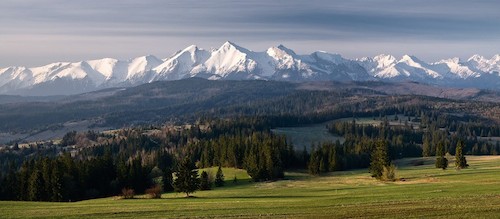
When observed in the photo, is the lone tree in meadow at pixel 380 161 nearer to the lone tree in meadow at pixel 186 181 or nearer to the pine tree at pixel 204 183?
the pine tree at pixel 204 183

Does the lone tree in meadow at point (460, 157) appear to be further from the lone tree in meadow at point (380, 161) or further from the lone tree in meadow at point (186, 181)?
the lone tree in meadow at point (186, 181)

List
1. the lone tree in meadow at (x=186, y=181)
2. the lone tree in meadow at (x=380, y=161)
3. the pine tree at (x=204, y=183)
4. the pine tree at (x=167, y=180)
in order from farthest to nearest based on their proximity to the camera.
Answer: the pine tree at (x=167, y=180) < the pine tree at (x=204, y=183) < the lone tree in meadow at (x=380, y=161) < the lone tree in meadow at (x=186, y=181)

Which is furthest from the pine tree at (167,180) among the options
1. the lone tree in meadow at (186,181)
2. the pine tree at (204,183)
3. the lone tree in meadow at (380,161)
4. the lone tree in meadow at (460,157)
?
the lone tree in meadow at (460,157)

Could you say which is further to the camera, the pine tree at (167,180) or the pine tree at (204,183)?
the pine tree at (167,180)

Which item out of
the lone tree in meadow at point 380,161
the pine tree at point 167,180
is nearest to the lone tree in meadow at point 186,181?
the pine tree at point 167,180

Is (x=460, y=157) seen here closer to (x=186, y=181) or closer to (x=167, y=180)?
(x=186, y=181)

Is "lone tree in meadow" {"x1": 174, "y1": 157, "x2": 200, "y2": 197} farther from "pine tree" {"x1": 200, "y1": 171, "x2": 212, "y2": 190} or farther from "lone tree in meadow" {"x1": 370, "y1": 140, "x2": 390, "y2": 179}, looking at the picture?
"lone tree in meadow" {"x1": 370, "y1": 140, "x2": 390, "y2": 179}

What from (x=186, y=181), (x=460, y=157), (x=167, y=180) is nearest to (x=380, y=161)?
(x=460, y=157)

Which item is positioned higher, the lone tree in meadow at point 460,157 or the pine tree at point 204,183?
the lone tree in meadow at point 460,157

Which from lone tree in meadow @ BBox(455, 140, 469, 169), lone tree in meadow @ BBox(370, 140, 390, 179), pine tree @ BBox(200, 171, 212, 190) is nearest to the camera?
lone tree in meadow @ BBox(370, 140, 390, 179)

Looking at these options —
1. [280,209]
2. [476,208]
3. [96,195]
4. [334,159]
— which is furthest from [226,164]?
[476,208]

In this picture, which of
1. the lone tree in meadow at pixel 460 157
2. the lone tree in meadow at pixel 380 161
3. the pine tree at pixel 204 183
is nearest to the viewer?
the lone tree in meadow at pixel 380 161

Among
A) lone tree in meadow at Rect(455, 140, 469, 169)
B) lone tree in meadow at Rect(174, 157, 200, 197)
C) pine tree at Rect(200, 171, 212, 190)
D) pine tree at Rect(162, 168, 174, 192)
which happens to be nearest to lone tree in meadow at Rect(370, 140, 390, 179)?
lone tree in meadow at Rect(455, 140, 469, 169)

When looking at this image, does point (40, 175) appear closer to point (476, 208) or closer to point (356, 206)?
point (356, 206)
